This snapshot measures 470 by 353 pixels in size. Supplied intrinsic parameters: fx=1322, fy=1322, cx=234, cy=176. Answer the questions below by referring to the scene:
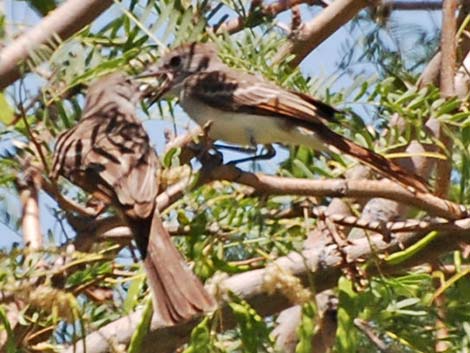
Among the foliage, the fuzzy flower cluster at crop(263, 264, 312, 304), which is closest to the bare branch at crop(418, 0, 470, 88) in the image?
the foliage

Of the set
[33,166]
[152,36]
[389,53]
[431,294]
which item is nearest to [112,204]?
[33,166]

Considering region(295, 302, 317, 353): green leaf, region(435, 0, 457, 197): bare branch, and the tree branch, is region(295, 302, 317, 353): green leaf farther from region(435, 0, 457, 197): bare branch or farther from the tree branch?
region(435, 0, 457, 197): bare branch

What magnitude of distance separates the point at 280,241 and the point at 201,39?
60cm

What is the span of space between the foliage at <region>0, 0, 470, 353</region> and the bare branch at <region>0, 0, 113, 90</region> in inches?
1.3

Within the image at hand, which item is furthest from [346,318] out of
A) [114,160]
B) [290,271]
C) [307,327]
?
[114,160]

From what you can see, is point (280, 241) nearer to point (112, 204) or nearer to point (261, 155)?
point (112, 204)

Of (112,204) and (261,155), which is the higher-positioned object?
(112,204)

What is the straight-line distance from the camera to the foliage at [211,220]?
2.28 meters

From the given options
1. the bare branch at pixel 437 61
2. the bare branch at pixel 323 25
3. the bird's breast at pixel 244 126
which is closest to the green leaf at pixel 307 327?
the bare branch at pixel 437 61

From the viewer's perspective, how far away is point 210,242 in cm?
247

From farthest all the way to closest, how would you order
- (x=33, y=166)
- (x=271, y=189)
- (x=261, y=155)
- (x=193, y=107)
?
(x=193, y=107)
(x=261, y=155)
(x=33, y=166)
(x=271, y=189)

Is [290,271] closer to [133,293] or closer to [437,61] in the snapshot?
[133,293]

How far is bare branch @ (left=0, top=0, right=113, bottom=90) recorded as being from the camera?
6.43ft

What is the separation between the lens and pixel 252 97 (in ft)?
11.4
